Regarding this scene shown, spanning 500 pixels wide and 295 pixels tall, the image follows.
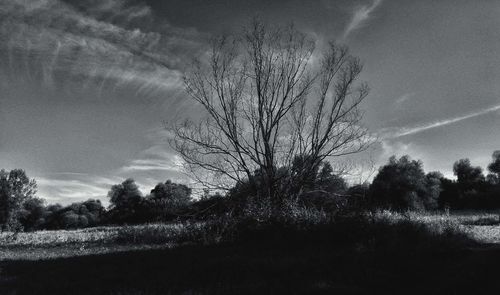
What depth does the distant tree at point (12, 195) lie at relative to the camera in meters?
52.4

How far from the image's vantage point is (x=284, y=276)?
580 centimetres

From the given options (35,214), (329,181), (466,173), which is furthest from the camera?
(35,214)

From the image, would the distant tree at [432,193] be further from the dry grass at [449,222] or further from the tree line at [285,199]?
the dry grass at [449,222]

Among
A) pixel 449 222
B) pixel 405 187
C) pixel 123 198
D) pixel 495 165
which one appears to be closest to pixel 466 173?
pixel 495 165

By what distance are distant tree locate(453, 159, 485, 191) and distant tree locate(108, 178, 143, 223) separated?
201 feet

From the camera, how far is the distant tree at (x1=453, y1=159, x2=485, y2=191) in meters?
64.9

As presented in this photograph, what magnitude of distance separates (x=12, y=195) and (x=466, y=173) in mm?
82315

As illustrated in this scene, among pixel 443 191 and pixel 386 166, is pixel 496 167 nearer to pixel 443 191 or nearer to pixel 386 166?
pixel 443 191

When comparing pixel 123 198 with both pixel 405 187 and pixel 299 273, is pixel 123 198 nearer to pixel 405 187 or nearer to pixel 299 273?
pixel 405 187

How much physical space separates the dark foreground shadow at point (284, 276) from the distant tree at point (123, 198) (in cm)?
5790

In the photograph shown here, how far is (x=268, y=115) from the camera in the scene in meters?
16.4

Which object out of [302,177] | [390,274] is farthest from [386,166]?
[390,274]

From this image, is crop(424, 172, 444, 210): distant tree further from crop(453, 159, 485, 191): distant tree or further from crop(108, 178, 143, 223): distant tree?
crop(108, 178, 143, 223): distant tree

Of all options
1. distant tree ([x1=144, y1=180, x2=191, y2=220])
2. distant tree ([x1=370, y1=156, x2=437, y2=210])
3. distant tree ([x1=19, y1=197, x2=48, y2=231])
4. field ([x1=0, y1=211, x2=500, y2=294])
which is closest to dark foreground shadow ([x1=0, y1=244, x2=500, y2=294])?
field ([x1=0, y1=211, x2=500, y2=294])
